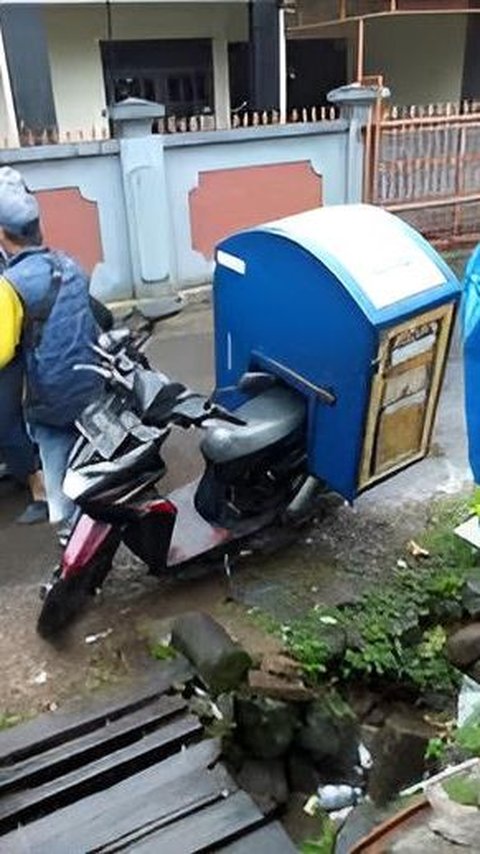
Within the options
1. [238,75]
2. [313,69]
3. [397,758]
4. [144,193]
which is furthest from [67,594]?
[313,69]

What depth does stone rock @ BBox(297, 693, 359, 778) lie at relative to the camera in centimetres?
284

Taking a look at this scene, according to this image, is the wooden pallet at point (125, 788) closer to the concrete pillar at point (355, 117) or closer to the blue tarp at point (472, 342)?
the blue tarp at point (472, 342)

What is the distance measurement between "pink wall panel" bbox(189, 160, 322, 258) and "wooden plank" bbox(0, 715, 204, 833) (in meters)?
5.01

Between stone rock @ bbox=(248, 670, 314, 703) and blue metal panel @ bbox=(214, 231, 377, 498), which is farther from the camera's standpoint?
blue metal panel @ bbox=(214, 231, 377, 498)

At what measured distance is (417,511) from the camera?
3.93 meters

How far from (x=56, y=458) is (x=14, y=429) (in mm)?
393

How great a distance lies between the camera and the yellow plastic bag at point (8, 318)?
3213 mm

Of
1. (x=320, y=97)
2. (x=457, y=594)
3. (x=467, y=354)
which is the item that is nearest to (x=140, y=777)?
(x=457, y=594)

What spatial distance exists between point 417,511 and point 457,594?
0.63 m

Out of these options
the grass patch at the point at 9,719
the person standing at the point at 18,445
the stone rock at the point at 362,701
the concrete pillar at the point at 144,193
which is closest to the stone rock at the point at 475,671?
the stone rock at the point at 362,701

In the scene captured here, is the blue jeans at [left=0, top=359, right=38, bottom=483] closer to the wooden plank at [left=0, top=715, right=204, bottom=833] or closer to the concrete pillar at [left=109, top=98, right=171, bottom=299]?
the wooden plank at [left=0, top=715, right=204, bottom=833]

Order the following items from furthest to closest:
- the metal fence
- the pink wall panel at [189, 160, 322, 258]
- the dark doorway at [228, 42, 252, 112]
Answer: the dark doorway at [228, 42, 252, 112]
the metal fence
the pink wall panel at [189, 160, 322, 258]

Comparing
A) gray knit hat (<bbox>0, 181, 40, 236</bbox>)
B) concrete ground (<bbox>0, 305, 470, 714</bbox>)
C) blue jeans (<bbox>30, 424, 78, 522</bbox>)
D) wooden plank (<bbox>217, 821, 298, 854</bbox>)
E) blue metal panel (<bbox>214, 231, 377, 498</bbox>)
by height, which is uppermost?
gray knit hat (<bbox>0, 181, 40, 236</bbox>)

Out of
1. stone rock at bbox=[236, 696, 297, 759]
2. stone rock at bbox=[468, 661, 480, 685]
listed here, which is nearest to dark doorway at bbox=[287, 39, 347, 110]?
stone rock at bbox=[468, 661, 480, 685]
